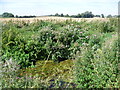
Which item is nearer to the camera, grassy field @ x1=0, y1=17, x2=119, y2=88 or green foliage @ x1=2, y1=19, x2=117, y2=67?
grassy field @ x1=0, y1=17, x2=119, y2=88

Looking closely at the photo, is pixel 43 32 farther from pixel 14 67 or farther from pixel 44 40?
pixel 14 67

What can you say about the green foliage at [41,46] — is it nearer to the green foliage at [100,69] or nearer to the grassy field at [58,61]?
the grassy field at [58,61]

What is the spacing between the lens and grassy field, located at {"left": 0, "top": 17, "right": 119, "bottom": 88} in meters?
3.09

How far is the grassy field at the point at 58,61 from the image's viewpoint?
10.1 feet

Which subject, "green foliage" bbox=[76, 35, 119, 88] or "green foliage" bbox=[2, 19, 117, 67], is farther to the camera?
"green foliage" bbox=[2, 19, 117, 67]

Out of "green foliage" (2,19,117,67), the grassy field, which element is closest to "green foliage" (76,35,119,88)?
the grassy field

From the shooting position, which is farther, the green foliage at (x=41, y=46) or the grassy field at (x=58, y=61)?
the green foliage at (x=41, y=46)

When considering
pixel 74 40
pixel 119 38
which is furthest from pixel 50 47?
pixel 119 38

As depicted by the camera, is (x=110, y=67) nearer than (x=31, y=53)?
Yes

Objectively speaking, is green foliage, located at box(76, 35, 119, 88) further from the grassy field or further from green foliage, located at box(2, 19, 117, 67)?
green foliage, located at box(2, 19, 117, 67)

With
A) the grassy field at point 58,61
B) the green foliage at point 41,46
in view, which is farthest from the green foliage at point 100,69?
the green foliage at point 41,46

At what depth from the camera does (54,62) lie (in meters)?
5.34

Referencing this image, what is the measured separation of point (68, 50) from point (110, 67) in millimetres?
2700

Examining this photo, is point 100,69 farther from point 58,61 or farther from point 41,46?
point 41,46
